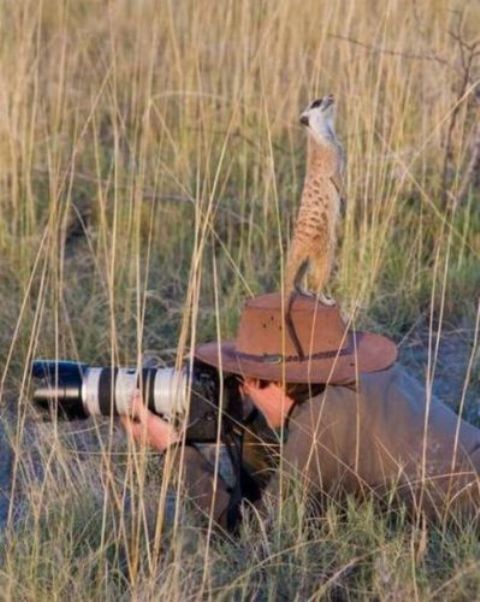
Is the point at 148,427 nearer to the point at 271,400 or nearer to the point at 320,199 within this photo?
the point at 271,400

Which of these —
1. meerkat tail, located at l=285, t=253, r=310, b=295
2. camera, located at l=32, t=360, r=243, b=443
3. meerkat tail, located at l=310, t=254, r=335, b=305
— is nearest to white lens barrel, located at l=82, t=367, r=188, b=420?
camera, located at l=32, t=360, r=243, b=443

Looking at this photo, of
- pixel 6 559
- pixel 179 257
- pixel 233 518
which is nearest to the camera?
pixel 6 559

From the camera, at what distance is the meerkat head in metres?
3.73

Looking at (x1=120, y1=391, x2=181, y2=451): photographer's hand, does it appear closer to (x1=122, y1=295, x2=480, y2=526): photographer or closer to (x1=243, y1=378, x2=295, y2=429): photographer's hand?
(x1=122, y1=295, x2=480, y2=526): photographer

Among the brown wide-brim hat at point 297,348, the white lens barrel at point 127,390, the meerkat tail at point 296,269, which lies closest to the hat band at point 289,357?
the brown wide-brim hat at point 297,348

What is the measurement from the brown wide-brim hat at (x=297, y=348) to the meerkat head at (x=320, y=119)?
78cm

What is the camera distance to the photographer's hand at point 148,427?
304 centimetres

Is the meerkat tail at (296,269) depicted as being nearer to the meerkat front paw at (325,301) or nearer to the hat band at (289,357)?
the meerkat front paw at (325,301)

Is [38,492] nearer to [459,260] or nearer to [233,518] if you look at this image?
[233,518]

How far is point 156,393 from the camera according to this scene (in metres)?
3.04

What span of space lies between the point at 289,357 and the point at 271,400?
91 millimetres

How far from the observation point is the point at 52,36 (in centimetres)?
642

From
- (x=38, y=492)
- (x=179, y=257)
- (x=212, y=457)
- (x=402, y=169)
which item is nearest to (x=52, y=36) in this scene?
(x=179, y=257)

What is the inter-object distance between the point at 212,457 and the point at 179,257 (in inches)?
51.8
